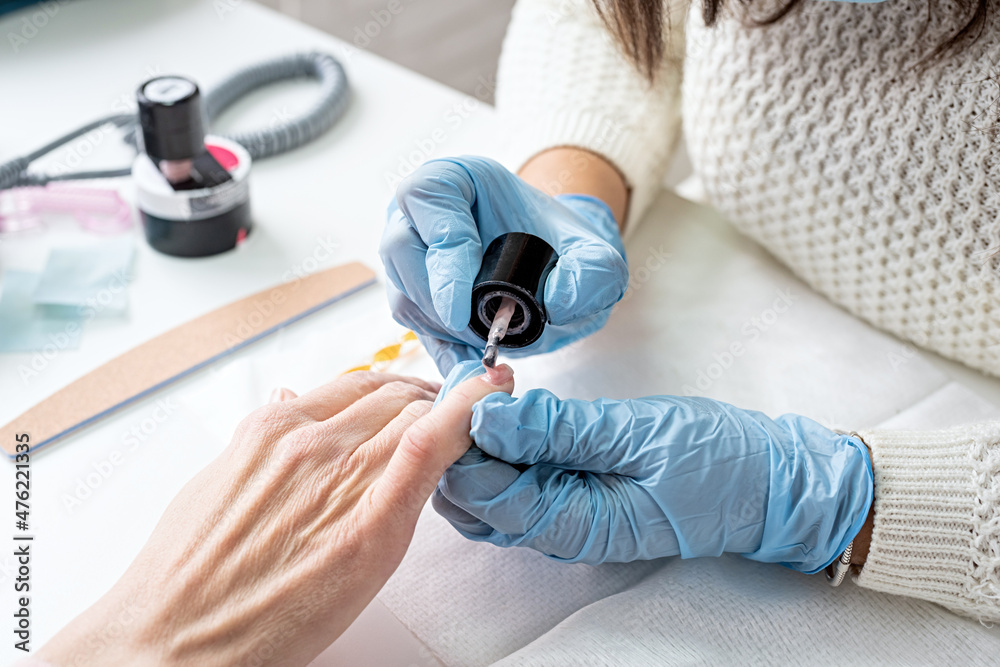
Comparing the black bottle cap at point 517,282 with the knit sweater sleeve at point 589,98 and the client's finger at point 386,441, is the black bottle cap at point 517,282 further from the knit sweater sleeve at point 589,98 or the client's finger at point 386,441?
the knit sweater sleeve at point 589,98

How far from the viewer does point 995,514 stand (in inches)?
31.6

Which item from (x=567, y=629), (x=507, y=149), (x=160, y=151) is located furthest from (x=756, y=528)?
(x=160, y=151)

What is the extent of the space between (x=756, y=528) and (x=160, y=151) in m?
1.00

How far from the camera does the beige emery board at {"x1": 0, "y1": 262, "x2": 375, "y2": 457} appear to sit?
101 cm

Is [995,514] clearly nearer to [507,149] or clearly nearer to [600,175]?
[600,175]

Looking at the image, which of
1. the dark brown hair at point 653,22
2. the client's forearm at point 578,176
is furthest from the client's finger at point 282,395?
the dark brown hair at point 653,22

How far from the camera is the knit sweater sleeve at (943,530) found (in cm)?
81

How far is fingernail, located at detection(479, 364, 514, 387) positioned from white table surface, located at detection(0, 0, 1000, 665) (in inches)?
10.1

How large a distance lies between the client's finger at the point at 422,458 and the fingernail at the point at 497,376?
0.07 meters

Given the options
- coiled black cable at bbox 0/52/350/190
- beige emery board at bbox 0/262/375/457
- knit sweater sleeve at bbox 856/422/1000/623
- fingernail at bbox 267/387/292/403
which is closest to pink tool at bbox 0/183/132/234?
coiled black cable at bbox 0/52/350/190

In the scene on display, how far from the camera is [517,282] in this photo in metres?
0.82

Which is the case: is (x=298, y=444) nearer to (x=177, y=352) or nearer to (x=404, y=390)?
(x=404, y=390)

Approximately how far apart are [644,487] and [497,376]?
7.7 inches

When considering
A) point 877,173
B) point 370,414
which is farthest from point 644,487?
point 877,173
